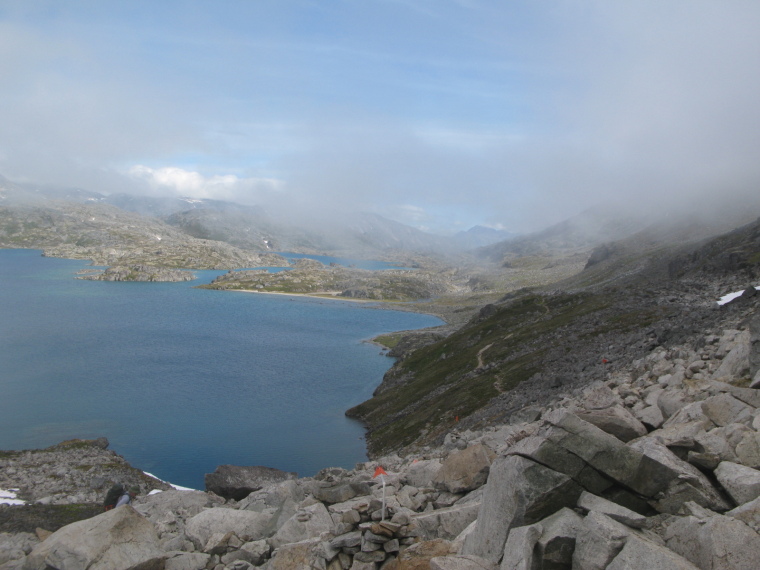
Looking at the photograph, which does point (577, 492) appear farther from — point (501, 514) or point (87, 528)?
point (87, 528)

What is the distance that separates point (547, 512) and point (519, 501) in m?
0.86

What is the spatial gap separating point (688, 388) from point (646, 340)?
94.5 ft

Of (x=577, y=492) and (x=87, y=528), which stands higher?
(x=577, y=492)

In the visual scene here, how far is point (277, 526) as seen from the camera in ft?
72.4

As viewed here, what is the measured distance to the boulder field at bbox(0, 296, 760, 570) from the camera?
39.7 ft

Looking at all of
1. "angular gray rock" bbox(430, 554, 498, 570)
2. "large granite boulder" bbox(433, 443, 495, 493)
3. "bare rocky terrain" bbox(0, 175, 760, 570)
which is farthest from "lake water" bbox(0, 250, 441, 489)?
"angular gray rock" bbox(430, 554, 498, 570)

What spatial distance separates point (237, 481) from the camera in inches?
1531

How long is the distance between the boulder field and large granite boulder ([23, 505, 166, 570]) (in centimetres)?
4

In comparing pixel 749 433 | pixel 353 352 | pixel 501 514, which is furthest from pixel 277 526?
pixel 353 352

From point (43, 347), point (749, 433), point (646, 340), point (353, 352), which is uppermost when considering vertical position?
point (749, 433)

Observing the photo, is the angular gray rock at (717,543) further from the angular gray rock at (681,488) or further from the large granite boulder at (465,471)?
the large granite boulder at (465,471)

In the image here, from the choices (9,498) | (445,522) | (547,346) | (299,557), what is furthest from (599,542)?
(547,346)

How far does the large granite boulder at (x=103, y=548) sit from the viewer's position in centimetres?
1795

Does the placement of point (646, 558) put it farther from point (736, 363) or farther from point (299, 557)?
point (736, 363)
